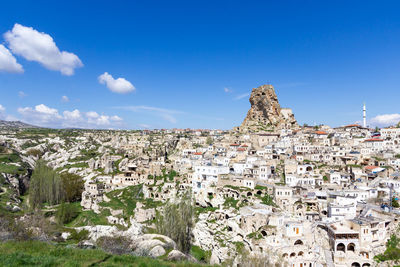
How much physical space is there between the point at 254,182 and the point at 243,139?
39.1 meters

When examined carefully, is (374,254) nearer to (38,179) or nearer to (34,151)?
(38,179)

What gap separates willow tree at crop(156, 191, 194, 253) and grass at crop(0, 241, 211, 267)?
60.9 ft

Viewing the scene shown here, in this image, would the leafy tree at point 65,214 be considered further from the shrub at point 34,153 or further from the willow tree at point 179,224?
the shrub at point 34,153

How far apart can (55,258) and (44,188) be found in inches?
1777

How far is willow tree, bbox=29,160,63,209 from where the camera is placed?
48.6 meters

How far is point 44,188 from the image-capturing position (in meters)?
49.4

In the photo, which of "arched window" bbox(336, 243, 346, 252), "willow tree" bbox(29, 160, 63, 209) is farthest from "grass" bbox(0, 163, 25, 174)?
"arched window" bbox(336, 243, 346, 252)

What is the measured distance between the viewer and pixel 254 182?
145ft

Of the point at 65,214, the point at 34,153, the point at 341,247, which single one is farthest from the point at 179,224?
the point at 34,153

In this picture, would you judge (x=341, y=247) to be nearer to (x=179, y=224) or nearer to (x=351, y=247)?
(x=351, y=247)

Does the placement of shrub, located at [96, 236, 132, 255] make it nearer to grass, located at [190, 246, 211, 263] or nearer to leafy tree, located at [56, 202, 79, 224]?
grass, located at [190, 246, 211, 263]

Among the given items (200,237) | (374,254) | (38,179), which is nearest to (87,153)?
(38,179)

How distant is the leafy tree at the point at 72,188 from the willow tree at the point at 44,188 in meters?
1.57

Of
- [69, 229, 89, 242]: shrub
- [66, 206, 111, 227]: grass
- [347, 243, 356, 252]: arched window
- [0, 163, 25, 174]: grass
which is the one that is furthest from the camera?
[0, 163, 25, 174]: grass
